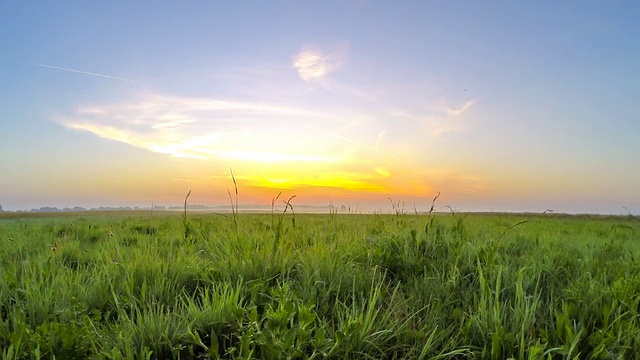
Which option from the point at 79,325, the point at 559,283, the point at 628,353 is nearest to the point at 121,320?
the point at 79,325

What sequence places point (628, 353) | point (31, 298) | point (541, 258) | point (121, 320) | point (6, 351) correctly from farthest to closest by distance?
1. point (541, 258)
2. point (31, 298)
3. point (121, 320)
4. point (628, 353)
5. point (6, 351)

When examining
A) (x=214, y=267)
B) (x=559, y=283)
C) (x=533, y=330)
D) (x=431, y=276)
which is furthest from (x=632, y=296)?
(x=214, y=267)

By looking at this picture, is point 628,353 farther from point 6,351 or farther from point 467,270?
point 6,351

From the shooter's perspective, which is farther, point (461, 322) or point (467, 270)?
point (467, 270)

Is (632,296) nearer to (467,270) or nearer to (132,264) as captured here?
(467,270)

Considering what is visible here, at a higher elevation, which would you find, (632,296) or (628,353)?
(632,296)

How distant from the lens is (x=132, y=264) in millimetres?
3637

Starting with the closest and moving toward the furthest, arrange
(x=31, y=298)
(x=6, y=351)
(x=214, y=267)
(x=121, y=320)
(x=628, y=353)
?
(x=6, y=351), (x=628, y=353), (x=121, y=320), (x=31, y=298), (x=214, y=267)

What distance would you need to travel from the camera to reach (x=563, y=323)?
2605 millimetres

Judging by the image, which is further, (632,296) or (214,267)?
(214,267)

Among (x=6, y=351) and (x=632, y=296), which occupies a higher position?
(x=632, y=296)

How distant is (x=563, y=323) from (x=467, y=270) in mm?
1105

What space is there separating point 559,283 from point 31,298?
4.57 metres

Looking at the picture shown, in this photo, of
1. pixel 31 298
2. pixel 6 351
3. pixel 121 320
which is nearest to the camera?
pixel 6 351
